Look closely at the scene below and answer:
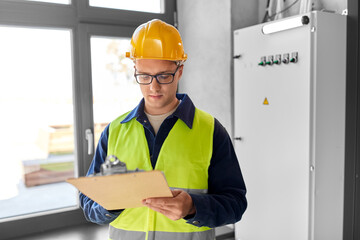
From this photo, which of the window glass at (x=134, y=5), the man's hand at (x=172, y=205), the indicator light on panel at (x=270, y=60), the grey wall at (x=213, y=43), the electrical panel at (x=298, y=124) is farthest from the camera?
the window glass at (x=134, y=5)

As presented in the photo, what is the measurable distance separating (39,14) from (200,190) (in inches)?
94.0

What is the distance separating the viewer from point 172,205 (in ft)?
3.09

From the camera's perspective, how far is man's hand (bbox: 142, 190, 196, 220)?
925 millimetres

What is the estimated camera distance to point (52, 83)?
10.1ft

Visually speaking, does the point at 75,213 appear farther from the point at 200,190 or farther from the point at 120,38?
the point at 200,190

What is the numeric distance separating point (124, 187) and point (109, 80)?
8.49 feet

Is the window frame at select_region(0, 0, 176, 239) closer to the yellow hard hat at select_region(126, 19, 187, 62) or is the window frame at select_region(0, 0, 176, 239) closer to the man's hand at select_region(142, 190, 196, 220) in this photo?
the yellow hard hat at select_region(126, 19, 187, 62)

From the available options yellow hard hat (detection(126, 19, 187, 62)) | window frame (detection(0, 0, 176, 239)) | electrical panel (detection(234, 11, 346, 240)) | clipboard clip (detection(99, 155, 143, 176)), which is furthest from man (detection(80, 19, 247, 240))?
window frame (detection(0, 0, 176, 239))

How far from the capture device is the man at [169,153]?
1.13 m

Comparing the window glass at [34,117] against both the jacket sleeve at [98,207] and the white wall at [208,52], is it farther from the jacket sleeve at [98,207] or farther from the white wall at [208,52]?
the jacket sleeve at [98,207]

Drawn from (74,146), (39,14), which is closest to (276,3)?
(39,14)

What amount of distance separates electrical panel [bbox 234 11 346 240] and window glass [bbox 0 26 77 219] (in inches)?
66.5

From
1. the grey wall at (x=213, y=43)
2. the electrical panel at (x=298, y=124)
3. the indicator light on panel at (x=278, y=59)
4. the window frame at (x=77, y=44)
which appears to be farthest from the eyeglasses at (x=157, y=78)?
the window frame at (x=77, y=44)

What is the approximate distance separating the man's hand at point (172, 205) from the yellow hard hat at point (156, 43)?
0.45 meters
